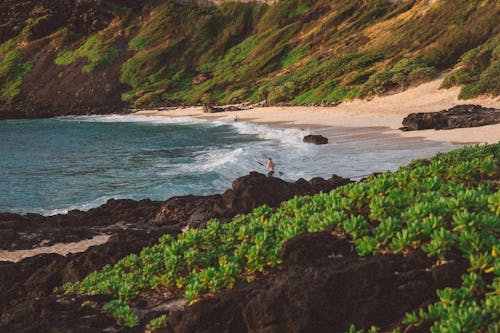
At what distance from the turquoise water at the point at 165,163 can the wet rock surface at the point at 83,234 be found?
14.2 ft

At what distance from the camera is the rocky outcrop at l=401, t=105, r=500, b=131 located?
1289 inches

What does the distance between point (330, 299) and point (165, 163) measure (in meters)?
29.3

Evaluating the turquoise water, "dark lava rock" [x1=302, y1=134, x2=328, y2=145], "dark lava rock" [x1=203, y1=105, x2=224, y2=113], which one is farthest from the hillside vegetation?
the turquoise water

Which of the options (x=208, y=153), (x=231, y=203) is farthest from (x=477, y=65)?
(x=231, y=203)

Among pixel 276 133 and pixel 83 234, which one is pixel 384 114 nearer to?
pixel 276 133

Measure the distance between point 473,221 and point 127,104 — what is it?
9902cm

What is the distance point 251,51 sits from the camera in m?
102

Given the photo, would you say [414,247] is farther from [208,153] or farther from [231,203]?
[208,153]

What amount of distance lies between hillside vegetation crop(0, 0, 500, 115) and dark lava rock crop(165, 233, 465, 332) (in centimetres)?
4121

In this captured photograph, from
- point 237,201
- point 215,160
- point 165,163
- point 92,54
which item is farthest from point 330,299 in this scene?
point 92,54

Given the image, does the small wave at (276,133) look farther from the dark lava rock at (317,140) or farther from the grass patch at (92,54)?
the grass patch at (92,54)

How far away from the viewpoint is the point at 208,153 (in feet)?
119

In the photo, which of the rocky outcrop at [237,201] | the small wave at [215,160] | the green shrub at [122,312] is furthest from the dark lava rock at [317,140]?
the green shrub at [122,312]

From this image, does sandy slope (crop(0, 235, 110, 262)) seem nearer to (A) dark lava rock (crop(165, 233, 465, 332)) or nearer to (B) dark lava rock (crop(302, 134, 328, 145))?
(A) dark lava rock (crop(165, 233, 465, 332))
